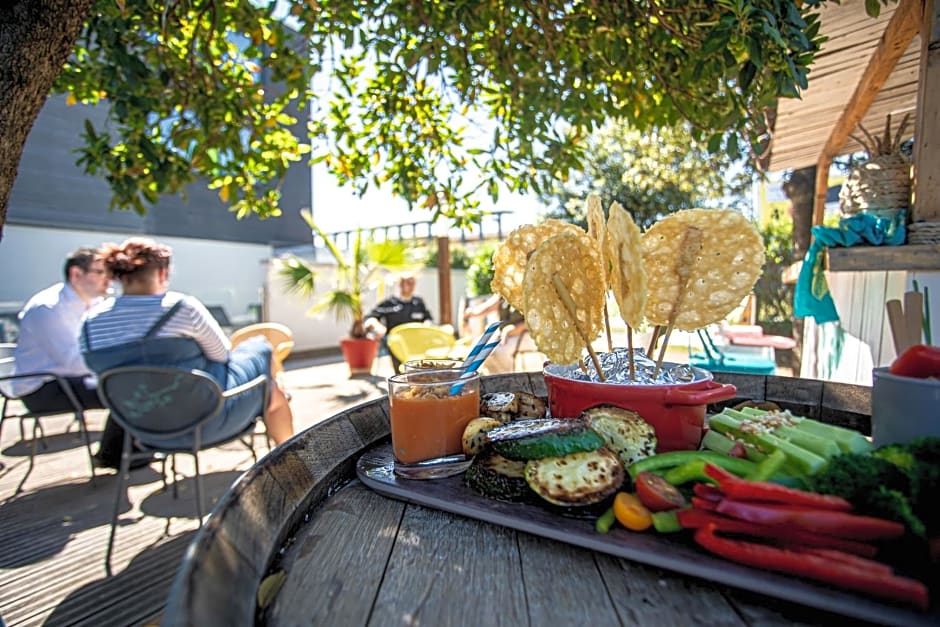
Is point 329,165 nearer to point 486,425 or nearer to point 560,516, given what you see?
point 486,425

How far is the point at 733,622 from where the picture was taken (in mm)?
519

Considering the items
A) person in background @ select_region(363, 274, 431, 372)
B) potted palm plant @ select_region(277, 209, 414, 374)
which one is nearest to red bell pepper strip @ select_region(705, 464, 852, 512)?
person in background @ select_region(363, 274, 431, 372)

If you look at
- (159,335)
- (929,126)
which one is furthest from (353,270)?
(929,126)

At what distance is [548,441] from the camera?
0.73m

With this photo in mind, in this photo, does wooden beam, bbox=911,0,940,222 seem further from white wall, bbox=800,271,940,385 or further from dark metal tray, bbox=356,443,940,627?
dark metal tray, bbox=356,443,940,627

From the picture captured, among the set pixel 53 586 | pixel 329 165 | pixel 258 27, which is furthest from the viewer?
pixel 329 165

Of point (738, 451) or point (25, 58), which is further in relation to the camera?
point (25, 58)

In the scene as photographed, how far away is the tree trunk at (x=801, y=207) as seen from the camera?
5609 mm

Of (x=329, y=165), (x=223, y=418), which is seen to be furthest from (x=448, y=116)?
(x=223, y=418)

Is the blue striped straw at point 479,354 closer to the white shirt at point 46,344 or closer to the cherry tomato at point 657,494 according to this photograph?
the cherry tomato at point 657,494

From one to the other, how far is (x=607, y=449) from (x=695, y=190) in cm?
1189

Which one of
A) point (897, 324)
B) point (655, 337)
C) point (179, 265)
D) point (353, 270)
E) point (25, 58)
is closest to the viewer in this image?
point (655, 337)

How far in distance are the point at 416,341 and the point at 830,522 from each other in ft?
16.5

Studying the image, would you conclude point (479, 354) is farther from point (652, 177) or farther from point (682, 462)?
point (652, 177)
